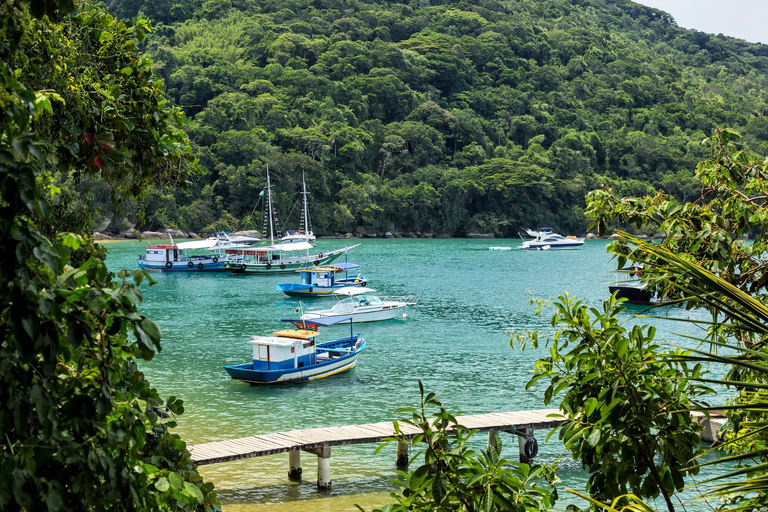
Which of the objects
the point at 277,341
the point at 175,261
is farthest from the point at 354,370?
the point at 175,261

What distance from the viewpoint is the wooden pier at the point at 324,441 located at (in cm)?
1043

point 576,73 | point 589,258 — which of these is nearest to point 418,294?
point 589,258

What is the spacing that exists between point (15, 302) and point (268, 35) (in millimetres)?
108786

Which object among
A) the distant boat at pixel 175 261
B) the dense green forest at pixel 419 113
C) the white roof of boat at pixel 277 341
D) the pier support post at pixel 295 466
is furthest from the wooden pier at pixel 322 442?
the dense green forest at pixel 419 113

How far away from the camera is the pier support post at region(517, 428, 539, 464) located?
12.1 m

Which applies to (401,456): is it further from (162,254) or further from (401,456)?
(162,254)

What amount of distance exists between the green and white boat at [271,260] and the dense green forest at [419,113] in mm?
22465

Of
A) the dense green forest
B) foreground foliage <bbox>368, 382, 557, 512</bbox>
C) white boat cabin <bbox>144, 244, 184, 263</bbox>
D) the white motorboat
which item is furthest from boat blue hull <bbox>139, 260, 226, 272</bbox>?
foreground foliage <bbox>368, 382, 557, 512</bbox>

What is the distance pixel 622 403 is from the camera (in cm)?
329

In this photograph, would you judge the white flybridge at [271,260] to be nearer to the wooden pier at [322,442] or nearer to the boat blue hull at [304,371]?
the boat blue hull at [304,371]

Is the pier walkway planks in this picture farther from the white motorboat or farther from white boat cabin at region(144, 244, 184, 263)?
the white motorboat

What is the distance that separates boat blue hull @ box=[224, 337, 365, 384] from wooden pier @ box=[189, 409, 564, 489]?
5.79 meters

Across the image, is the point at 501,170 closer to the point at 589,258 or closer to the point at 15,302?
the point at 589,258

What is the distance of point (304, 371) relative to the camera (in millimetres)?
17734
